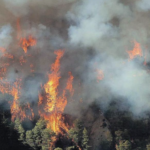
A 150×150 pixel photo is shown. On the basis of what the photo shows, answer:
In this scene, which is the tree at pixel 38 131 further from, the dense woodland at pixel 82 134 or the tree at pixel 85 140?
the tree at pixel 85 140

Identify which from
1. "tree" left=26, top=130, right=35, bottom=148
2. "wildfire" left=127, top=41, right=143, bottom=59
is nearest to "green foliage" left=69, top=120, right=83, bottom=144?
"tree" left=26, top=130, right=35, bottom=148

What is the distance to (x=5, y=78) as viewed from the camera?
31.2m

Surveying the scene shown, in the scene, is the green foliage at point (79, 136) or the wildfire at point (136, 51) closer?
the green foliage at point (79, 136)

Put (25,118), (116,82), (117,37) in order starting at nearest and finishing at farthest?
(25,118), (116,82), (117,37)

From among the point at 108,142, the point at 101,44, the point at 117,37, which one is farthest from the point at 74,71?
the point at 108,142

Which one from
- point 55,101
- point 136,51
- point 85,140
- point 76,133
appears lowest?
point 85,140

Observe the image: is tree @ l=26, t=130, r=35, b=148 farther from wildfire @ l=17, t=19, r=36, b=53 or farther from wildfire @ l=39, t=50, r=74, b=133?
wildfire @ l=17, t=19, r=36, b=53

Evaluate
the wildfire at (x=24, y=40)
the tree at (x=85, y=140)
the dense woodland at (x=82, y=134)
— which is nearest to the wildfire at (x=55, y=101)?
the dense woodland at (x=82, y=134)

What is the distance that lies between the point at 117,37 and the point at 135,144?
14.1 metres

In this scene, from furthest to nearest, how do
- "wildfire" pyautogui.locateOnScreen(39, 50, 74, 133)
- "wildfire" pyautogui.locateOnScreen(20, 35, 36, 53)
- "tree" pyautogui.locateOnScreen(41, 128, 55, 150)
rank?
"wildfire" pyautogui.locateOnScreen(20, 35, 36, 53)
"wildfire" pyautogui.locateOnScreen(39, 50, 74, 133)
"tree" pyautogui.locateOnScreen(41, 128, 55, 150)

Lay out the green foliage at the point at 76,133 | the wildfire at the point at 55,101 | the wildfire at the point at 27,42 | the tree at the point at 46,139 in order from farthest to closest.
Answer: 1. the wildfire at the point at 27,42
2. the wildfire at the point at 55,101
3. the green foliage at the point at 76,133
4. the tree at the point at 46,139

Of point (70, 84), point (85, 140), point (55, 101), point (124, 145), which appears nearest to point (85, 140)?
point (85, 140)

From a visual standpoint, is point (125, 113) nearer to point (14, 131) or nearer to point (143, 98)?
point (143, 98)

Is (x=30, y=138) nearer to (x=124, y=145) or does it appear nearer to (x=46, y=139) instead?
(x=46, y=139)
